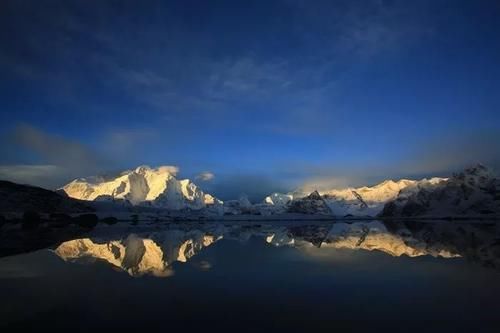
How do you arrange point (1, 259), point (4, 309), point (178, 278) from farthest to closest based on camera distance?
point (1, 259)
point (178, 278)
point (4, 309)

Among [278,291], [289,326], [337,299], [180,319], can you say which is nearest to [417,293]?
[337,299]

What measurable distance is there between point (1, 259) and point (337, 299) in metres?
28.1

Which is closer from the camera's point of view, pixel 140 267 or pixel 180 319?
pixel 180 319

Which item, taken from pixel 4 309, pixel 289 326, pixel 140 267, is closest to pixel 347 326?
pixel 289 326

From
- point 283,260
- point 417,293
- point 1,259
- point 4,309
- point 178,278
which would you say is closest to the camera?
point 4,309

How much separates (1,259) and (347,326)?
99.6 feet

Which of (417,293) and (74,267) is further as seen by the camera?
(74,267)

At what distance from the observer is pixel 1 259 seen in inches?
1350

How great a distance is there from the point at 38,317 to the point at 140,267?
15.3 metres

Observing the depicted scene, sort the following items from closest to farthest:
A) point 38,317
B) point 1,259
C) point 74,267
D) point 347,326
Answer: point 347,326 → point 38,317 → point 74,267 → point 1,259

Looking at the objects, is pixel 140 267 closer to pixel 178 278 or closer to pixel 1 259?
pixel 178 278

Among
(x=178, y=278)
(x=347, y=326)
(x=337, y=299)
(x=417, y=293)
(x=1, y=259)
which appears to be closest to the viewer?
(x=347, y=326)

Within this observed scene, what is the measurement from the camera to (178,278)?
25625 millimetres

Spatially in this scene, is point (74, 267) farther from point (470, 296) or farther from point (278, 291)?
point (470, 296)
